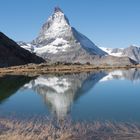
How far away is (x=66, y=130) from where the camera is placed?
33.4 m

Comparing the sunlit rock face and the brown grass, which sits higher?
the brown grass

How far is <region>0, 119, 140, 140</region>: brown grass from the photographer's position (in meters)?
30.6

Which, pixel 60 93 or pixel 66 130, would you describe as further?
pixel 60 93

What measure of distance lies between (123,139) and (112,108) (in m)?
22.2

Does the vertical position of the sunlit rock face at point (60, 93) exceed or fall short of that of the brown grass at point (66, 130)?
it falls short

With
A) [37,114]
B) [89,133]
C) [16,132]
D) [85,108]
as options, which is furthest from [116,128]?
[85,108]

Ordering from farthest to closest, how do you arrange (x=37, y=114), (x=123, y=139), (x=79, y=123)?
(x=37, y=114), (x=79, y=123), (x=123, y=139)

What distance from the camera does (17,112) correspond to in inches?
1953

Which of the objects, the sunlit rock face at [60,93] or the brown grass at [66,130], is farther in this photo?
the sunlit rock face at [60,93]

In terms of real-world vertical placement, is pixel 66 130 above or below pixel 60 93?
above

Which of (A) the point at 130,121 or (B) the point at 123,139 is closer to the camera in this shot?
(B) the point at 123,139

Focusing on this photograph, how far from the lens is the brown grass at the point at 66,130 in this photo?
30578mm

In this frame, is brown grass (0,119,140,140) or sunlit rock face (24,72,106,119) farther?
sunlit rock face (24,72,106,119)

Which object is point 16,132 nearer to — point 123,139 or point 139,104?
point 123,139
